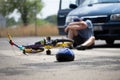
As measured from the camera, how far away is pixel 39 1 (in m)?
79.9

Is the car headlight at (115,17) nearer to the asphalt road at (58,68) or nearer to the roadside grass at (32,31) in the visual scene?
the asphalt road at (58,68)

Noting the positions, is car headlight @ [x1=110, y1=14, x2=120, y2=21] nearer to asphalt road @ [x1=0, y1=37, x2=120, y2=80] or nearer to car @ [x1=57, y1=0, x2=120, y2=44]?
car @ [x1=57, y1=0, x2=120, y2=44]

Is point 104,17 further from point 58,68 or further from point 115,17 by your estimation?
point 58,68

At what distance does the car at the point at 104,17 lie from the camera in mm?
14633

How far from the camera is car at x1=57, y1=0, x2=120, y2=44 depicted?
14633 millimetres

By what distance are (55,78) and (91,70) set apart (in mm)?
1146

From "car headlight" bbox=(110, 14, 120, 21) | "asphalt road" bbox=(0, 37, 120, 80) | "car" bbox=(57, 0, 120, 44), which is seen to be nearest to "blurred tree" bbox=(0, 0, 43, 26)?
"car" bbox=(57, 0, 120, 44)

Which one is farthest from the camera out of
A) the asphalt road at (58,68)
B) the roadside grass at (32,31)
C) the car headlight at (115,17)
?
the roadside grass at (32,31)

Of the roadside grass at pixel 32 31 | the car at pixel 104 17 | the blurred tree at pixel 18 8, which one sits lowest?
the blurred tree at pixel 18 8

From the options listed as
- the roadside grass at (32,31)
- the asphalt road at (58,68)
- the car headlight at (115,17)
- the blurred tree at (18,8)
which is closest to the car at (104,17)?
the car headlight at (115,17)

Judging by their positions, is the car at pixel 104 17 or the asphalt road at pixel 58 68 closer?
the asphalt road at pixel 58 68

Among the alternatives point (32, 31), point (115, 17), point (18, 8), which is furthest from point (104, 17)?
point (18, 8)

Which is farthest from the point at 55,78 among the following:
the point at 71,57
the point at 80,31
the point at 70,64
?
the point at 80,31

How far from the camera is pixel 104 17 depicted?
14750mm
